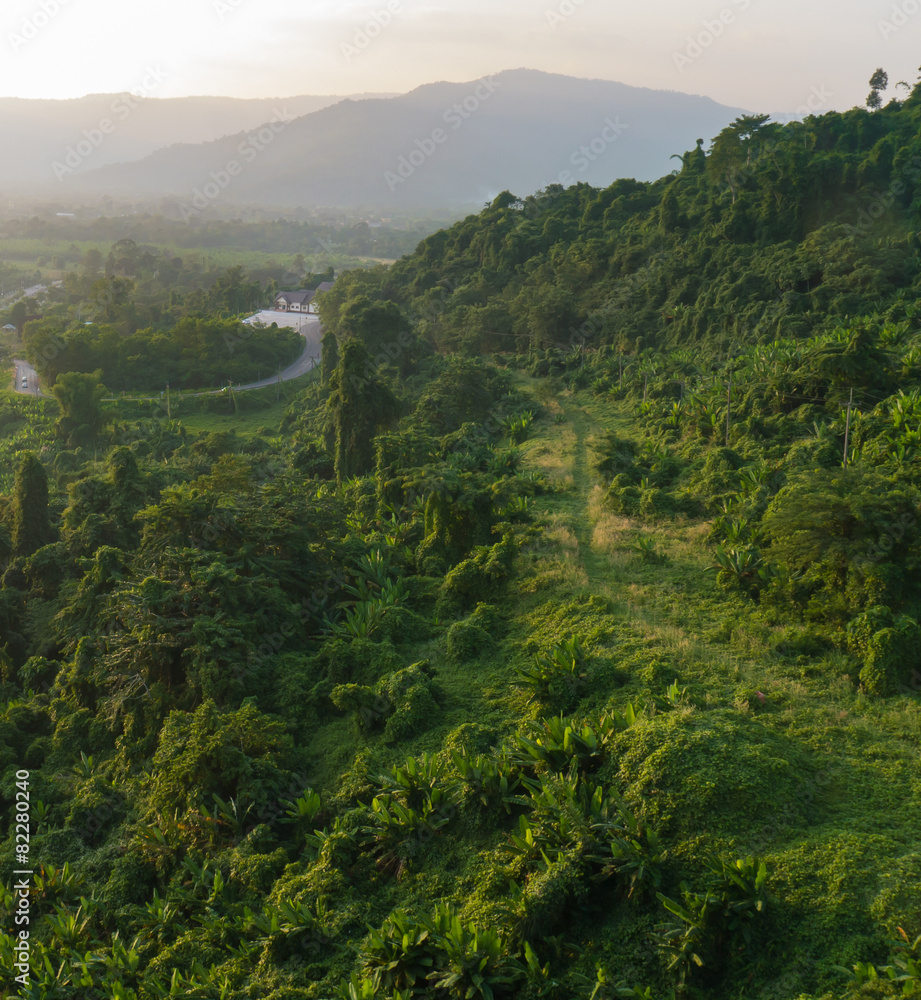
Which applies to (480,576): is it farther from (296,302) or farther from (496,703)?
(296,302)

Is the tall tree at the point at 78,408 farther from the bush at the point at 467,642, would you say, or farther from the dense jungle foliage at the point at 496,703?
the bush at the point at 467,642

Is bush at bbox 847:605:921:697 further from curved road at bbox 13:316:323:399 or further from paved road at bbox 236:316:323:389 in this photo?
paved road at bbox 236:316:323:389

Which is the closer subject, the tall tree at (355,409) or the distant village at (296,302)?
the tall tree at (355,409)

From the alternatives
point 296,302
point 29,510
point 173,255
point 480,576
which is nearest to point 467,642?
point 480,576

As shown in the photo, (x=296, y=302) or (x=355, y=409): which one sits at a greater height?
(x=296, y=302)

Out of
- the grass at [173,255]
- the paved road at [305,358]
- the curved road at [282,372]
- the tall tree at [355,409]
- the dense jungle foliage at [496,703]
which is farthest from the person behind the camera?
the grass at [173,255]

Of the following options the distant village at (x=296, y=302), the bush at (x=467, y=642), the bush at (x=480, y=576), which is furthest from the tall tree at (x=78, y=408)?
the bush at (x=467, y=642)

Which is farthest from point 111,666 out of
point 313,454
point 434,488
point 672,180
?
point 672,180

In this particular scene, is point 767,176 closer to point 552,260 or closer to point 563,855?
point 552,260
